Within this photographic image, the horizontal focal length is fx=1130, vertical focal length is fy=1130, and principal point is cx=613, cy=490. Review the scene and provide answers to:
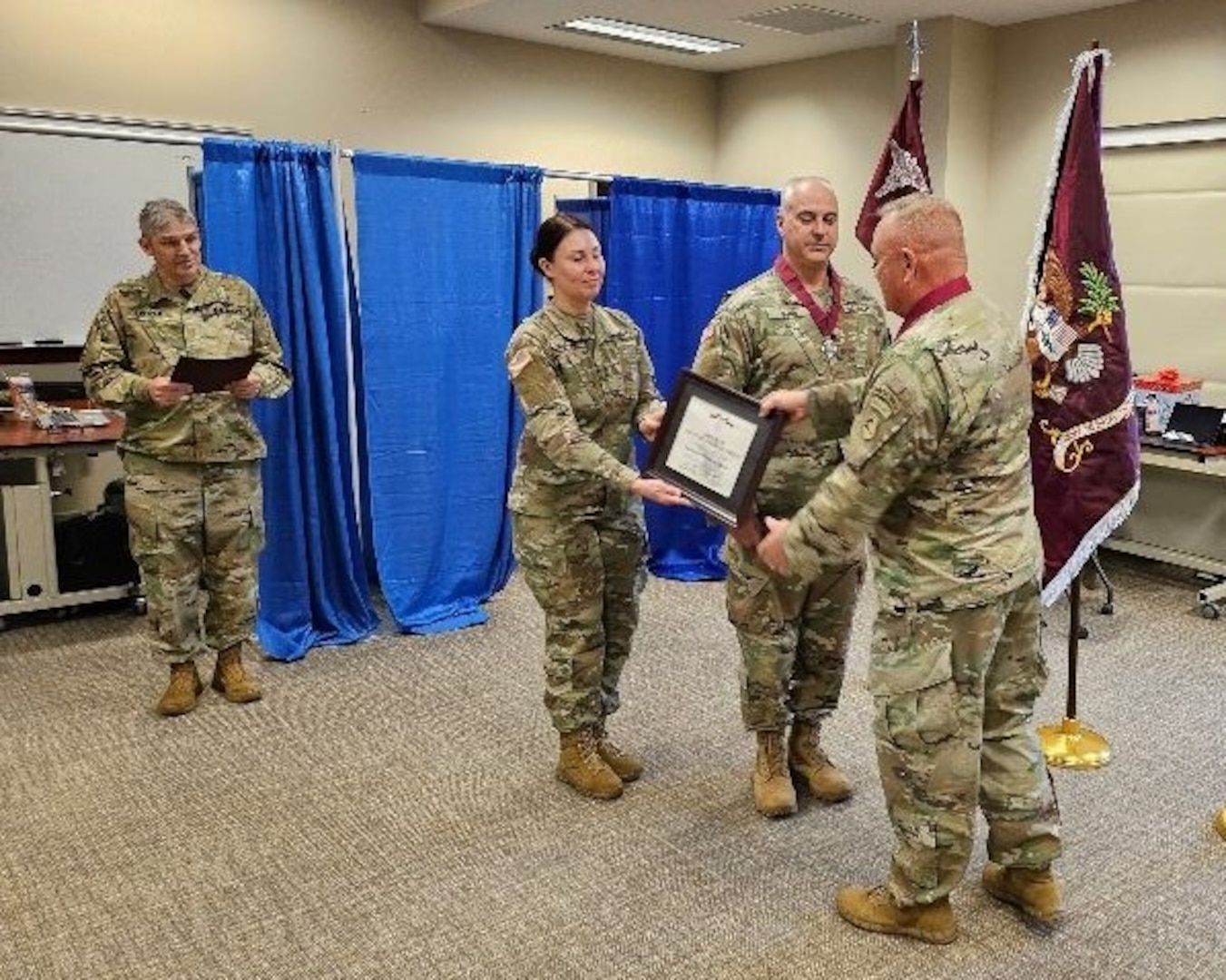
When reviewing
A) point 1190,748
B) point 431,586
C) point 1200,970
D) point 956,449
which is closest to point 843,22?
point 431,586

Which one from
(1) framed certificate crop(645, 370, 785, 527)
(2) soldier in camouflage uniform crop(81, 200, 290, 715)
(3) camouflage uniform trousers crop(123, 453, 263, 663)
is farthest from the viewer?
(3) camouflage uniform trousers crop(123, 453, 263, 663)

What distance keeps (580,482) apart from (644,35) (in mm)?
4183

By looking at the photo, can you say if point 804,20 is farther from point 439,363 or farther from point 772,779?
point 772,779

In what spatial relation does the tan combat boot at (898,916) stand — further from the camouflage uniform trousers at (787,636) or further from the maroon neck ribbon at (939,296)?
the maroon neck ribbon at (939,296)

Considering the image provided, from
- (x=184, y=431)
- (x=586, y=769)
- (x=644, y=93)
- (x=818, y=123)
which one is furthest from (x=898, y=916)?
(x=644, y=93)

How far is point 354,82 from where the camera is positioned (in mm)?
5676

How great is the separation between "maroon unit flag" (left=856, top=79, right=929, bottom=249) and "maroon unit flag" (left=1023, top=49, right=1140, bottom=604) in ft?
2.21

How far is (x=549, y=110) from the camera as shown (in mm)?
6492

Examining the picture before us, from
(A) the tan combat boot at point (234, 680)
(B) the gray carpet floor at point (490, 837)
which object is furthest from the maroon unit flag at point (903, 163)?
(A) the tan combat boot at point (234, 680)

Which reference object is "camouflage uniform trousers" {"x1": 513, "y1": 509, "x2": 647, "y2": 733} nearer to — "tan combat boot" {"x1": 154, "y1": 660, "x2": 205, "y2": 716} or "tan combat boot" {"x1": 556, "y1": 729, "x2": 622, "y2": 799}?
"tan combat boot" {"x1": 556, "y1": 729, "x2": 622, "y2": 799}

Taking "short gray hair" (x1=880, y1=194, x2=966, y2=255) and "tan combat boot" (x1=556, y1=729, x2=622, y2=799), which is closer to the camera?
"short gray hair" (x1=880, y1=194, x2=966, y2=255)

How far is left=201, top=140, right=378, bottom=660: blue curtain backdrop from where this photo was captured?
3783mm

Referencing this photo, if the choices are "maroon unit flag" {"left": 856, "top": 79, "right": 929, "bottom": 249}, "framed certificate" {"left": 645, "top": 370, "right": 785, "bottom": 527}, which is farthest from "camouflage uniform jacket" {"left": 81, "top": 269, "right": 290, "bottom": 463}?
"maroon unit flag" {"left": 856, "top": 79, "right": 929, "bottom": 249}

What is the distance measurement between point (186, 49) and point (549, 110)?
2.07 meters
